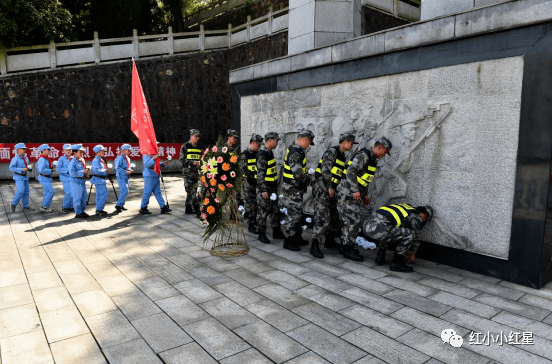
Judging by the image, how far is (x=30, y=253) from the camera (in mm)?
6012

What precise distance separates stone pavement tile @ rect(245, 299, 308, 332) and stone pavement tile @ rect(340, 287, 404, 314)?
805 millimetres

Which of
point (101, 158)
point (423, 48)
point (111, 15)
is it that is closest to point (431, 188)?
point (423, 48)

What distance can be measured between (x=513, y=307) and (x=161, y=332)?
365cm

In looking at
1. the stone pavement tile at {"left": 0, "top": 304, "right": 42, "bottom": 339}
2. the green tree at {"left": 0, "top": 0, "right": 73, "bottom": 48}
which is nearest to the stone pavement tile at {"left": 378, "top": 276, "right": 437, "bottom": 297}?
the stone pavement tile at {"left": 0, "top": 304, "right": 42, "bottom": 339}

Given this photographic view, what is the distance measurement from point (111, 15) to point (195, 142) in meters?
16.2

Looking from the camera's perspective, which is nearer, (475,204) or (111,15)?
(475,204)

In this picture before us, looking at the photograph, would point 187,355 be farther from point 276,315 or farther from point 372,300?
point 372,300

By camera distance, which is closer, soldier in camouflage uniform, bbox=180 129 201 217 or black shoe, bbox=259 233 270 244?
black shoe, bbox=259 233 270 244

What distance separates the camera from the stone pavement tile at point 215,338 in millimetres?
3242

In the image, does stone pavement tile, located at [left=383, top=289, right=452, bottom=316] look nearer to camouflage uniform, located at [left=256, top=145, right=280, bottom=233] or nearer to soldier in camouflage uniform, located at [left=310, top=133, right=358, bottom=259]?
soldier in camouflage uniform, located at [left=310, top=133, right=358, bottom=259]

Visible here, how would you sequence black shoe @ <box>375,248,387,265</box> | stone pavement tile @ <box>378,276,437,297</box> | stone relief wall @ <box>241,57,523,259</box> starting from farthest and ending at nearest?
1. black shoe @ <box>375,248,387,265</box>
2. stone relief wall @ <box>241,57,523,259</box>
3. stone pavement tile @ <box>378,276,437,297</box>

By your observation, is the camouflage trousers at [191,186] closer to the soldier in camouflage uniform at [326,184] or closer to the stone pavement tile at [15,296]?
the soldier in camouflage uniform at [326,184]

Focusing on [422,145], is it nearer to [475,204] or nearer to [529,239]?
[475,204]

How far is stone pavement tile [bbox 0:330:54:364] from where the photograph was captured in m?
3.12
